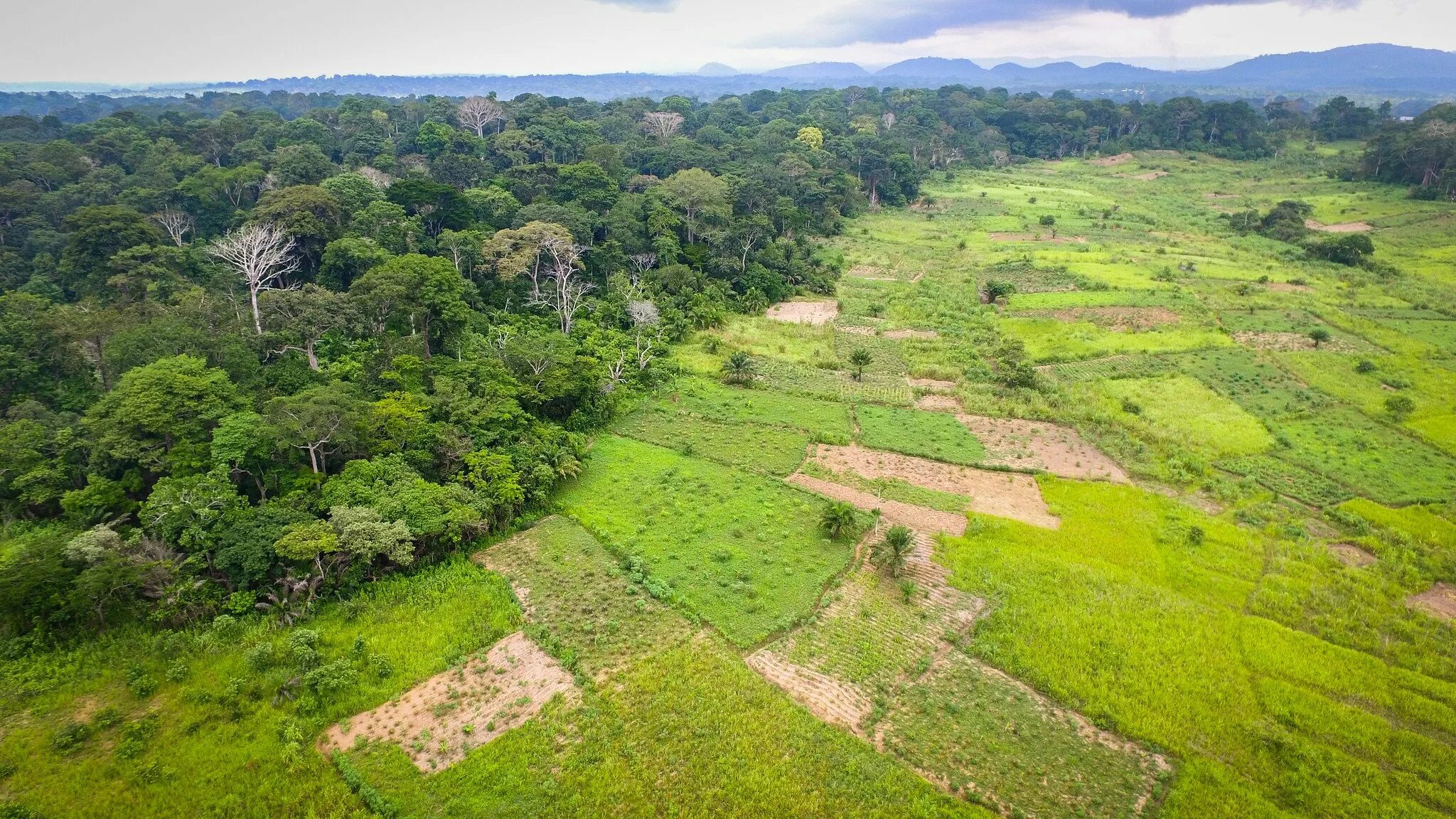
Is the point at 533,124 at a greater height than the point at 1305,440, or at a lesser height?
greater

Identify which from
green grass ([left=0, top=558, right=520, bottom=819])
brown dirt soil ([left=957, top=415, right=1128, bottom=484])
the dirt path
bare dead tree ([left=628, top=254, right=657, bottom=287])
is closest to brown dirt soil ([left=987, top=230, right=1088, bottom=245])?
bare dead tree ([left=628, top=254, right=657, bottom=287])

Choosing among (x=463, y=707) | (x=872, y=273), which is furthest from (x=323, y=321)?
(x=872, y=273)

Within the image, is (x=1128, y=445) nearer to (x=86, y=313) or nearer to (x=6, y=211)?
(x=86, y=313)

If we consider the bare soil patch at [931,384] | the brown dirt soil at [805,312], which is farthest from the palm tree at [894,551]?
the brown dirt soil at [805,312]

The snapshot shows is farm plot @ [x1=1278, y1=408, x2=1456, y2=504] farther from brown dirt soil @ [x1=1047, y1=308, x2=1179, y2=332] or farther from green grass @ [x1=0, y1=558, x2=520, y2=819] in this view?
green grass @ [x1=0, y1=558, x2=520, y2=819]

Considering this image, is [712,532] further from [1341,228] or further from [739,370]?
[1341,228]

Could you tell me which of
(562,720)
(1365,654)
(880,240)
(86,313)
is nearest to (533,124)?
(880,240)

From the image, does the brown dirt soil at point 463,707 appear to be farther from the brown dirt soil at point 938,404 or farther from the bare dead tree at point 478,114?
the bare dead tree at point 478,114
